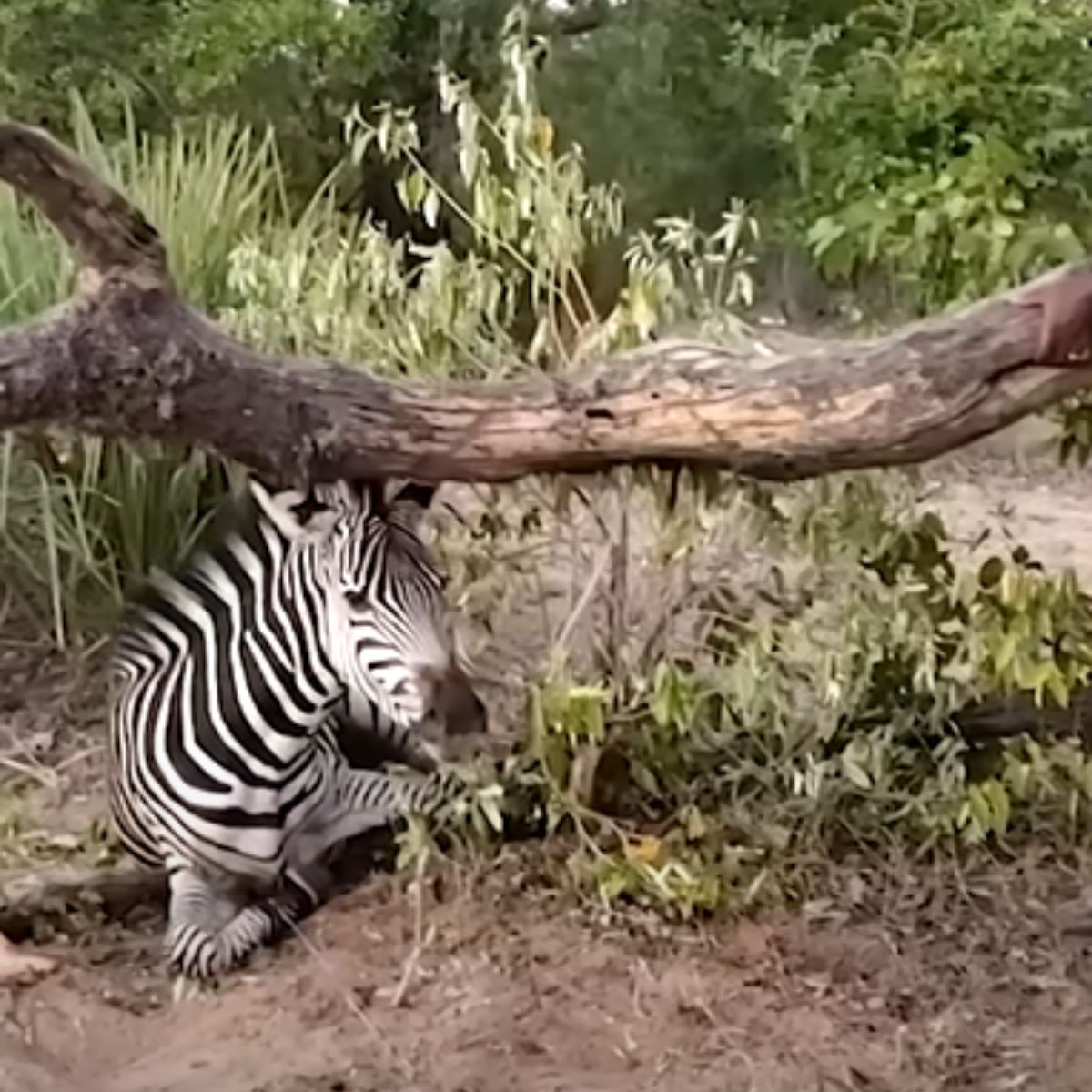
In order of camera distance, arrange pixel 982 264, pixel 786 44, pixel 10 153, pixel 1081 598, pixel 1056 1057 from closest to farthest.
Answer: pixel 10 153 → pixel 1056 1057 → pixel 1081 598 → pixel 982 264 → pixel 786 44

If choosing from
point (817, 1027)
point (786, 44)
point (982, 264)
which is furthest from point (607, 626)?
point (786, 44)

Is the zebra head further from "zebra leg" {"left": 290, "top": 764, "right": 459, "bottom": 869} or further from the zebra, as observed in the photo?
"zebra leg" {"left": 290, "top": 764, "right": 459, "bottom": 869}

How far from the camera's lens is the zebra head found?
2365 millimetres

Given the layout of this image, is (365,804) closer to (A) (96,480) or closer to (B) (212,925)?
(B) (212,925)

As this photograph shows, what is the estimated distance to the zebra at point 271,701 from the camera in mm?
2389

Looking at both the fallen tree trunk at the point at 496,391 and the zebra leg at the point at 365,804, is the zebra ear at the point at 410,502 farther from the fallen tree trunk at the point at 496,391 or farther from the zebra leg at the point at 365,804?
the zebra leg at the point at 365,804

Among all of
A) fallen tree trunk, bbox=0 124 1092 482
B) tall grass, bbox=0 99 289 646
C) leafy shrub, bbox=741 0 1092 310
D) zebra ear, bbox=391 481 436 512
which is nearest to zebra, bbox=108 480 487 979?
zebra ear, bbox=391 481 436 512

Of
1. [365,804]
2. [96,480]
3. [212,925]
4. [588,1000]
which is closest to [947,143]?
[96,480]

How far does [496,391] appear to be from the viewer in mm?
2199

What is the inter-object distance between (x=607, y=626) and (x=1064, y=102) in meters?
1.97

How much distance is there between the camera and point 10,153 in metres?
1.88

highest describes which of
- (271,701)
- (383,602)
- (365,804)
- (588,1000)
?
(383,602)

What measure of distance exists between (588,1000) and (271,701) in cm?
54

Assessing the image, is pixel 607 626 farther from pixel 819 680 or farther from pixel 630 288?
pixel 630 288
